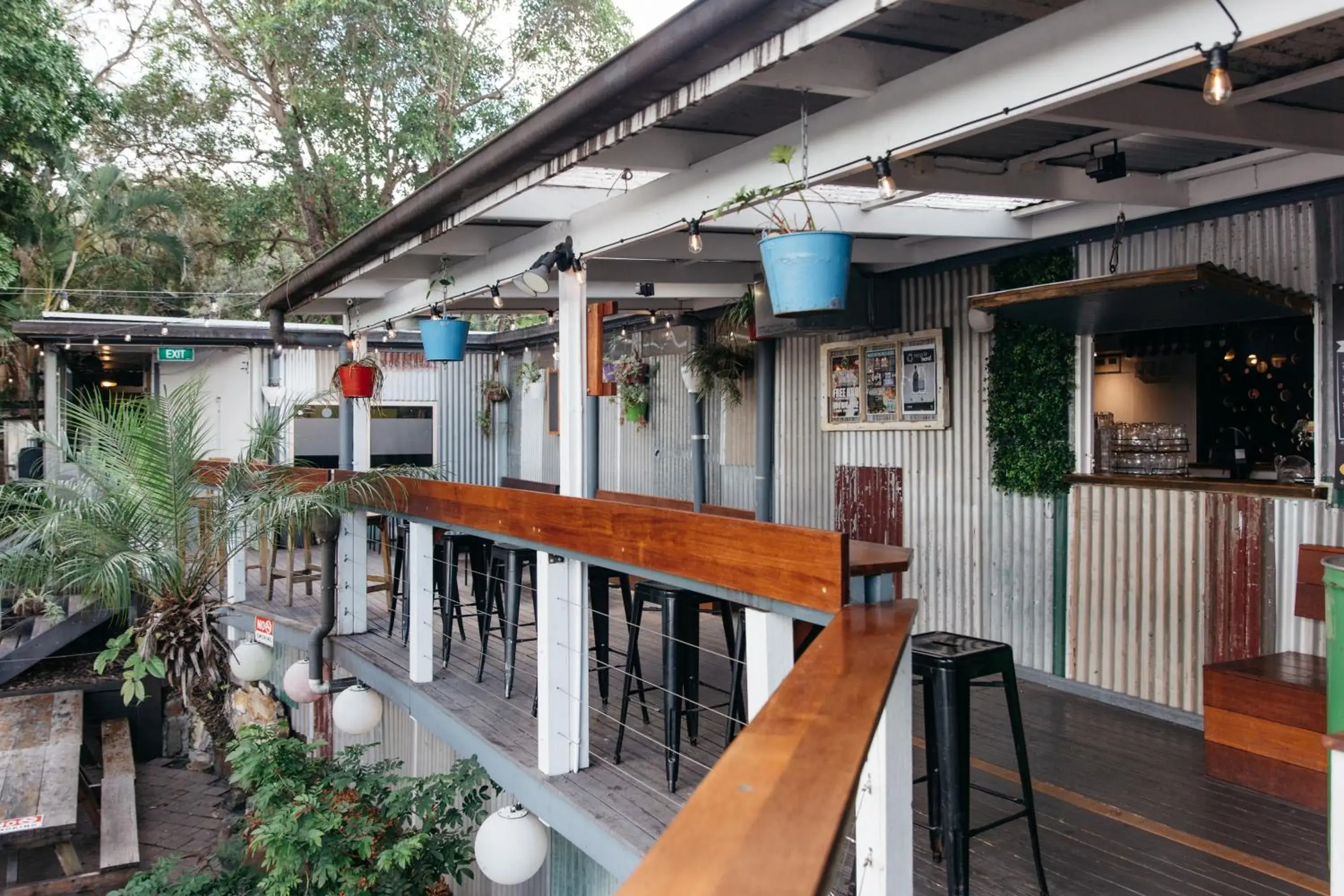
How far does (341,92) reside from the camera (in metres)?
15.2

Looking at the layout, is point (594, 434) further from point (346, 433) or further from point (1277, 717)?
point (1277, 717)

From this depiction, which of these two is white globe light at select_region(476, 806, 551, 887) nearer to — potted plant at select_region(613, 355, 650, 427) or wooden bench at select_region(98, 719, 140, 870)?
wooden bench at select_region(98, 719, 140, 870)

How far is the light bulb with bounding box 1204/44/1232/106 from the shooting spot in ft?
5.95

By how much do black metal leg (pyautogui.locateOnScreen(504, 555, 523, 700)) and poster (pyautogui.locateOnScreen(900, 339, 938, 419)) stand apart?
2.64 m

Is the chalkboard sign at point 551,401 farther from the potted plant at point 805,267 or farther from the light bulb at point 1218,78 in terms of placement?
the light bulb at point 1218,78

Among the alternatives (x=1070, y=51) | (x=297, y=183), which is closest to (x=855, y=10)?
(x=1070, y=51)

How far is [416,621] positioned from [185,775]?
6.14 metres

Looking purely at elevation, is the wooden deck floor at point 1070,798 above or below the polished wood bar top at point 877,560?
below

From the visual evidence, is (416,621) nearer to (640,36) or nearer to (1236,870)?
(640,36)

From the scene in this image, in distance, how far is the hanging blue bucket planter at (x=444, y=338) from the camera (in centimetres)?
539

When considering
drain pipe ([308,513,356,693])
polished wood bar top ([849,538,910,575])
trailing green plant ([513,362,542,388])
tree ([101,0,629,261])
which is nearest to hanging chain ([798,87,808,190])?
polished wood bar top ([849,538,910,575])

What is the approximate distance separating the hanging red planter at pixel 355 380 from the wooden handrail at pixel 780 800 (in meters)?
5.75

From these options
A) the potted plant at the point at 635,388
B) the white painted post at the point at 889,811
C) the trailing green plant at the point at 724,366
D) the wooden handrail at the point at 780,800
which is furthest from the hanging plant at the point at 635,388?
the wooden handrail at the point at 780,800

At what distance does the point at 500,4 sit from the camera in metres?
16.1
